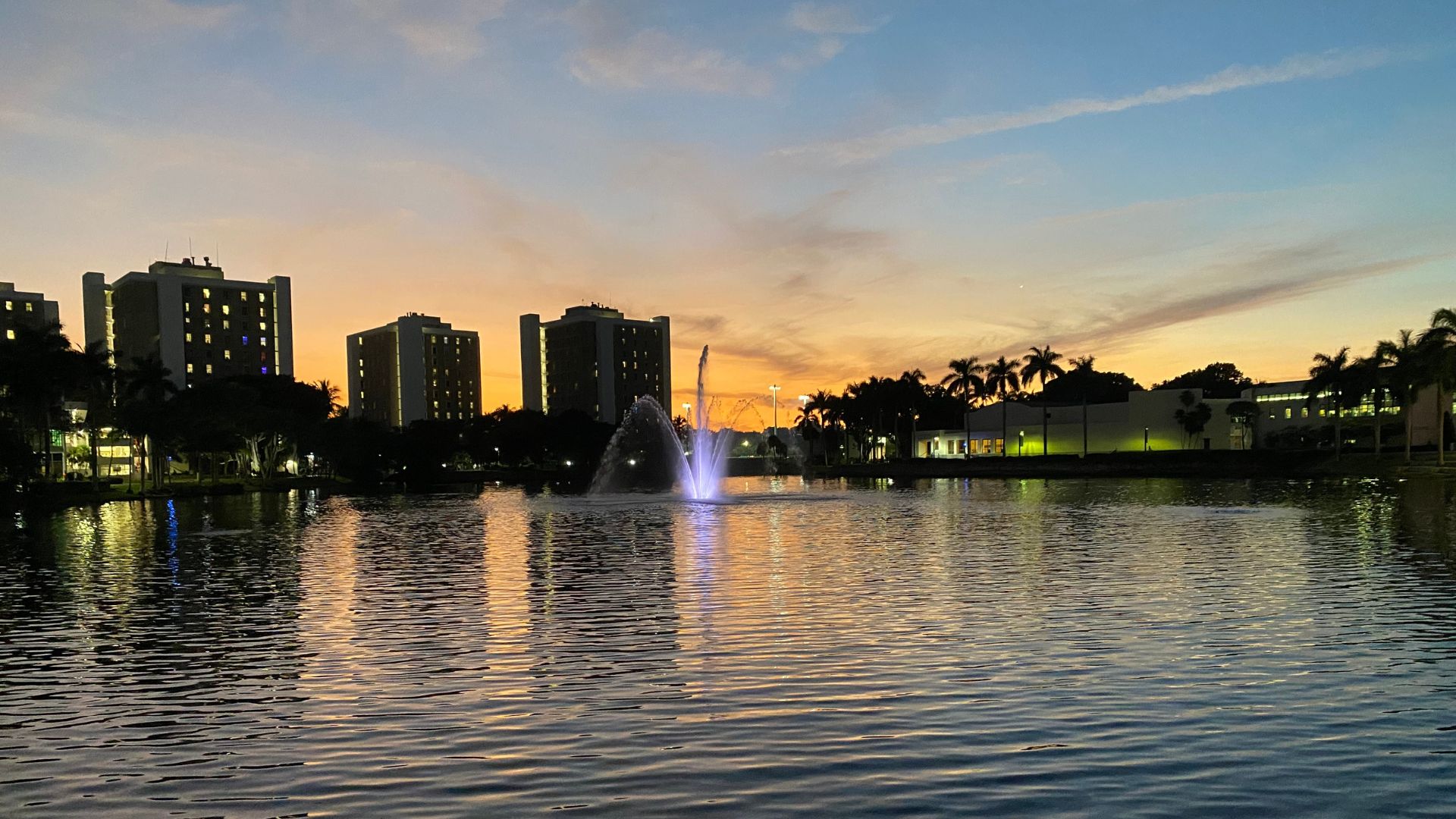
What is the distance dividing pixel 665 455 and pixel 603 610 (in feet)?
471

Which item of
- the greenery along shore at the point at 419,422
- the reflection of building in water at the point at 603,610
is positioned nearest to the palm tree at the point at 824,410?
Result: the greenery along shore at the point at 419,422

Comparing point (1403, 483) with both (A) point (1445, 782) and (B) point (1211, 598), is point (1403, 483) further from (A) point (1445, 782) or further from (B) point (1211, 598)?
(A) point (1445, 782)

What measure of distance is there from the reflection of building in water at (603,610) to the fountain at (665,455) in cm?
3025

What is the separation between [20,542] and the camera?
40562mm

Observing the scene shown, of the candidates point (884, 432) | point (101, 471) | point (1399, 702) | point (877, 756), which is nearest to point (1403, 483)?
point (1399, 702)

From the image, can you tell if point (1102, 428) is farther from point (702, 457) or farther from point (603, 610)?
point (603, 610)

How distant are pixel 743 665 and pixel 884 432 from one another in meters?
Answer: 151

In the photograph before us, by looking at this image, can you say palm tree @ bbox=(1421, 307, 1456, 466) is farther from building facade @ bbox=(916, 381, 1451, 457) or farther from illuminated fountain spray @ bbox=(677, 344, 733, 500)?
illuminated fountain spray @ bbox=(677, 344, 733, 500)

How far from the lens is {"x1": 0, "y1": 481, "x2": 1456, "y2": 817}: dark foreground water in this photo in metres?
8.95

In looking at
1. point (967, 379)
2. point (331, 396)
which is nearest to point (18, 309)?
point (331, 396)

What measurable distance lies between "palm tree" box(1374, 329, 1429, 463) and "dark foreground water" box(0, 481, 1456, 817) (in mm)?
65390

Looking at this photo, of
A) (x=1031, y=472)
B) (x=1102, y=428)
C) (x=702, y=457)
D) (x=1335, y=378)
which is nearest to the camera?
(x=702, y=457)

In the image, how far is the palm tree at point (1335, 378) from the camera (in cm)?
9550

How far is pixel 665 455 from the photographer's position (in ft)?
534
